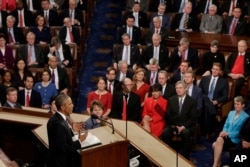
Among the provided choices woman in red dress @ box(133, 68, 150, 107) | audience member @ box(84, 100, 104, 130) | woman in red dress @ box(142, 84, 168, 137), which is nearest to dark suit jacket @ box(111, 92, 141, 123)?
woman in red dress @ box(142, 84, 168, 137)

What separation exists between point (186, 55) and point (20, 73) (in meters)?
2.08

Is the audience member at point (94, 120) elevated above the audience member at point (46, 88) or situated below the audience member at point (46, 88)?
above

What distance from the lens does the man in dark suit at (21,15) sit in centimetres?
858

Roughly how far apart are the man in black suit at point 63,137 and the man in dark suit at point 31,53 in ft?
10.3

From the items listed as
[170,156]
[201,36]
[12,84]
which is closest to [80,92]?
[12,84]

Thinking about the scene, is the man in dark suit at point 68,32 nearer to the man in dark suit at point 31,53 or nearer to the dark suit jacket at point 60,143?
the man in dark suit at point 31,53

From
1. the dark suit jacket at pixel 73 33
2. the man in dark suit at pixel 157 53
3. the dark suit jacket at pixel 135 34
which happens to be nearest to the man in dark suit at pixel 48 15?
the dark suit jacket at pixel 73 33

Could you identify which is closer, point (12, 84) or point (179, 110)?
point (179, 110)

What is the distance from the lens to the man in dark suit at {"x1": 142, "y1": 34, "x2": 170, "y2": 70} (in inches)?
301

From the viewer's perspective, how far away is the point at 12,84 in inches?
273

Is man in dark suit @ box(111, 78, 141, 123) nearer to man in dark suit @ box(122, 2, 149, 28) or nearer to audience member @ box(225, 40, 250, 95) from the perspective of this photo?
audience member @ box(225, 40, 250, 95)

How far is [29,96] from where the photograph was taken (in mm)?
6762

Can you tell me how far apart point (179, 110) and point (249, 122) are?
0.73 m

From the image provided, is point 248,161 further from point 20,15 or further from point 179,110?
point 20,15
